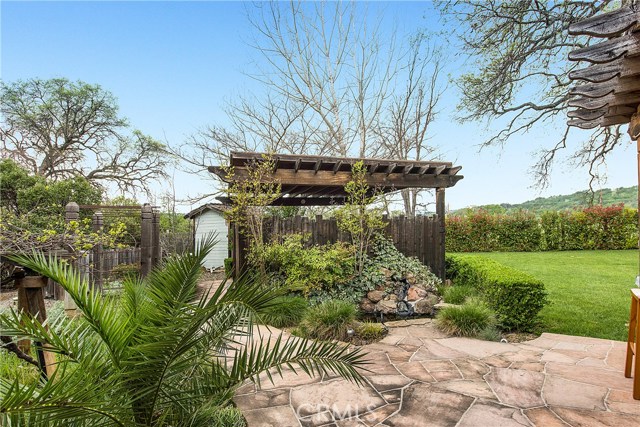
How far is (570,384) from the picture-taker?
2898 millimetres

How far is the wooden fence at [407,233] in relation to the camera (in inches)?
251

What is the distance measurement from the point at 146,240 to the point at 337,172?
3539 millimetres

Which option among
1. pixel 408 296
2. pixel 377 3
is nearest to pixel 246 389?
pixel 408 296

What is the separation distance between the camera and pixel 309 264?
18.4ft

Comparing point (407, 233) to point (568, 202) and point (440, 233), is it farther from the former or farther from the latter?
point (568, 202)

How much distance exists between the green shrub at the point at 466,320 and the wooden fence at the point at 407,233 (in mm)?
2405

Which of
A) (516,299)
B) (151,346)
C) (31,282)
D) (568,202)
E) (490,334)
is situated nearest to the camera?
(151,346)

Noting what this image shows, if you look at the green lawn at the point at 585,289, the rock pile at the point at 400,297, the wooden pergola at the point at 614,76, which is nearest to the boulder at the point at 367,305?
the rock pile at the point at 400,297

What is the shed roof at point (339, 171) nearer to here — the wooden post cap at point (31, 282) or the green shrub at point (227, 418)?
the wooden post cap at point (31, 282)

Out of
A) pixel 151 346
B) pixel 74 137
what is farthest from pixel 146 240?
pixel 74 137

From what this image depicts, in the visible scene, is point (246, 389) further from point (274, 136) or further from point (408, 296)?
point (274, 136)

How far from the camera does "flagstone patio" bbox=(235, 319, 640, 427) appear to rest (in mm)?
2367

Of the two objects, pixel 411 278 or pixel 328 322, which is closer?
pixel 328 322

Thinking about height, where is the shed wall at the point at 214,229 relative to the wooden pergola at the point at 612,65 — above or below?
below
